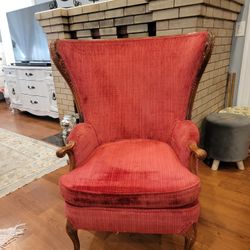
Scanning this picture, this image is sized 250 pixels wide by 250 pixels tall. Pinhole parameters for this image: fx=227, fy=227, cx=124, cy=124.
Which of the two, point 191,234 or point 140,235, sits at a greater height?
point 191,234

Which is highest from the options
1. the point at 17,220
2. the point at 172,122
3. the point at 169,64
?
the point at 169,64

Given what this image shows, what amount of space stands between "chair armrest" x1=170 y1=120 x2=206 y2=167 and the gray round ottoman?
0.66 meters

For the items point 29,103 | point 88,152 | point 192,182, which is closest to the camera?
point 192,182

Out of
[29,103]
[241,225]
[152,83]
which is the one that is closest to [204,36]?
[152,83]

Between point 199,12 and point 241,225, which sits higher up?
point 199,12

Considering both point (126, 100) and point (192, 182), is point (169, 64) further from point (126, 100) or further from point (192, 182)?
point (192, 182)

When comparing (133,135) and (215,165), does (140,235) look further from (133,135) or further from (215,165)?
(215,165)

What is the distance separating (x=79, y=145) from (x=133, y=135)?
0.38 metres

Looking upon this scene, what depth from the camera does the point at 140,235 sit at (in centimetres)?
127

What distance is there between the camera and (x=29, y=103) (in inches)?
136

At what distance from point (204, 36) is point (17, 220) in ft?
4.93

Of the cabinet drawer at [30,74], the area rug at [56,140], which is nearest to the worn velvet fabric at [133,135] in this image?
the area rug at [56,140]

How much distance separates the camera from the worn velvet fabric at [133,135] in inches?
34.8

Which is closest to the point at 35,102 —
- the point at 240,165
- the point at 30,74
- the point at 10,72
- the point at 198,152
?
the point at 30,74
